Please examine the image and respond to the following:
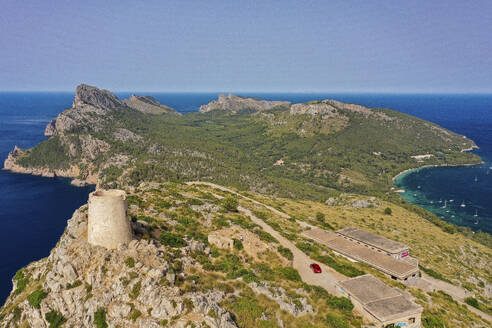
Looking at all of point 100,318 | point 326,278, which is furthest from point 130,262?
point 326,278

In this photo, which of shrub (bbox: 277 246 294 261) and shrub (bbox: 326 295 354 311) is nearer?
shrub (bbox: 326 295 354 311)

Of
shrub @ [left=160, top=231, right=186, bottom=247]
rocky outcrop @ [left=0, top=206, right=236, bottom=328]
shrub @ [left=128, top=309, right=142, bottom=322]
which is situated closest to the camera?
rocky outcrop @ [left=0, top=206, right=236, bottom=328]

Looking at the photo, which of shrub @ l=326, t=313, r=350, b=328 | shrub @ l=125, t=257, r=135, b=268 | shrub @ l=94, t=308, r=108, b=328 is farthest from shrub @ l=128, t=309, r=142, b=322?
shrub @ l=326, t=313, r=350, b=328

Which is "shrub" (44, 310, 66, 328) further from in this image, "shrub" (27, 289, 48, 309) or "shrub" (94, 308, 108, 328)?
"shrub" (94, 308, 108, 328)

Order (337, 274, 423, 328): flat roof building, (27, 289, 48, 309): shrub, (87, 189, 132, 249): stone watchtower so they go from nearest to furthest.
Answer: (87, 189, 132, 249): stone watchtower → (27, 289, 48, 309): shrub → (337, 274, 423, 328): flat roof building

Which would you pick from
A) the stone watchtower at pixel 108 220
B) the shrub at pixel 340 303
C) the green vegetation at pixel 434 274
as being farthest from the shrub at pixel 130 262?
the green vegetation at pixel 434 274

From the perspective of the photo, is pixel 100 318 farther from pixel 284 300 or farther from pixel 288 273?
pixel 288 273

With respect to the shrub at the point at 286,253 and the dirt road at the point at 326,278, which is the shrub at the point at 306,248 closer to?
the dirt road at the point at 326,278
